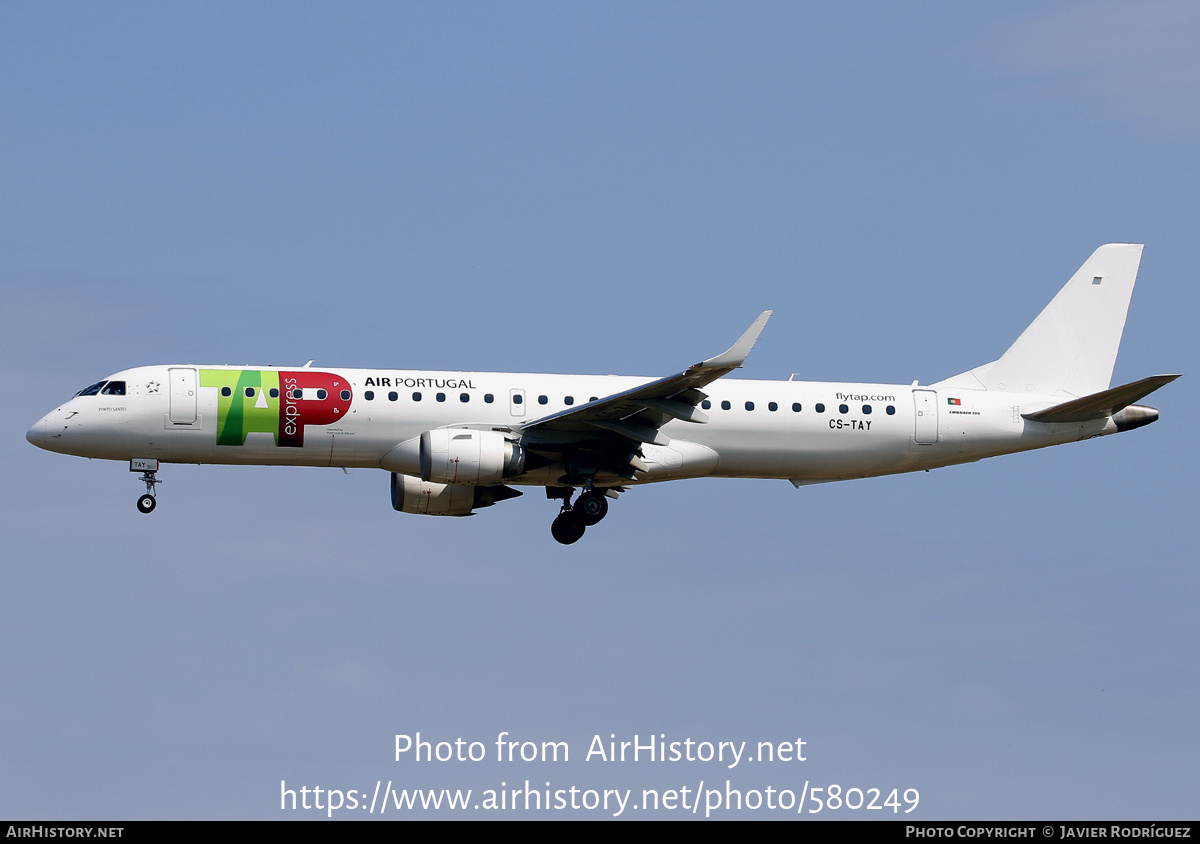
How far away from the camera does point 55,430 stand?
39.5 metres

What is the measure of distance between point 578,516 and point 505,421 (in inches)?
125

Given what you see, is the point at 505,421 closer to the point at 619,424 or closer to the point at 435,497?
the point at 619,424

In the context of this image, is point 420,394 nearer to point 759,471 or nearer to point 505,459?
point 505,459

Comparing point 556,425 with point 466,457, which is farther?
point 556,425

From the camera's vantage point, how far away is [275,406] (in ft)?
129

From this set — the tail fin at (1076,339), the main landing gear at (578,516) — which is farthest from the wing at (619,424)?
the tail fin at (1076,339)

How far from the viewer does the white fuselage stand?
39219 millimetres

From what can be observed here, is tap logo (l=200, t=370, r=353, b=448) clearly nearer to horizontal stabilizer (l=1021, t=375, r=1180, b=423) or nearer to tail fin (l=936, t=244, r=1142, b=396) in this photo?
tail fin (l=936, t=244, r=1142, b=396)

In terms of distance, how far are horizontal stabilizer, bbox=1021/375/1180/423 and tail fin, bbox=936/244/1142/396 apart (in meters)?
1.67

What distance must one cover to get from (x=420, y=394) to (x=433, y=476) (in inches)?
91.5

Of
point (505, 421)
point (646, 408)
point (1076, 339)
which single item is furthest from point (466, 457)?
point (1076, 339)

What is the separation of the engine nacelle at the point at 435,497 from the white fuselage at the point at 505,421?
2429 millimetres

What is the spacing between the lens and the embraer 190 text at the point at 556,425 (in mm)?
39125

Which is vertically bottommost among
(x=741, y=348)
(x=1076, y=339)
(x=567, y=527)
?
(x=567, y=527)
